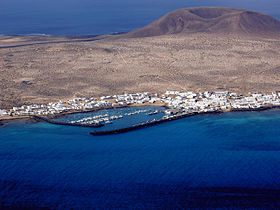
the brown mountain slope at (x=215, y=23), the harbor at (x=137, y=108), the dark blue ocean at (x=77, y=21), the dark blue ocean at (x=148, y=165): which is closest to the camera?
the dark blue ocean at (x=148, y=165)

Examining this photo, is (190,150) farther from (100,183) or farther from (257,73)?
(257,73)

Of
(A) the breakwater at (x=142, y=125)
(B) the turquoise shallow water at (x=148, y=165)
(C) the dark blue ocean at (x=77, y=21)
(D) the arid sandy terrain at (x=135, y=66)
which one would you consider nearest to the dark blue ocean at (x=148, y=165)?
(B) the turquoise shallow water at (x=148, y=165)

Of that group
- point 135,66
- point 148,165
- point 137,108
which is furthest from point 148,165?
point 135,66

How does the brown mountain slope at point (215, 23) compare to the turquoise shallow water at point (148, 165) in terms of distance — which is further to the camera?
the brown mountain slope at point (215, 23)

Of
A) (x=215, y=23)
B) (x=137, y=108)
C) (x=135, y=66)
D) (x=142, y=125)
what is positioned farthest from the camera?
(x=215, y=23)

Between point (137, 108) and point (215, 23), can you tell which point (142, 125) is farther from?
point (215, 23)

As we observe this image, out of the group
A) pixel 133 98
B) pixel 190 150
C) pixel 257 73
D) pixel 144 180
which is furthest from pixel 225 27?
pixel 144 180

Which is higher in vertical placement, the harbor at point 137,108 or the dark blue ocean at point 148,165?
the harbor at point 137,108

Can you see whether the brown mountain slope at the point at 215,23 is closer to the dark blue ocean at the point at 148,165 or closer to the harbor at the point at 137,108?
the harbor at the point at 137,108
